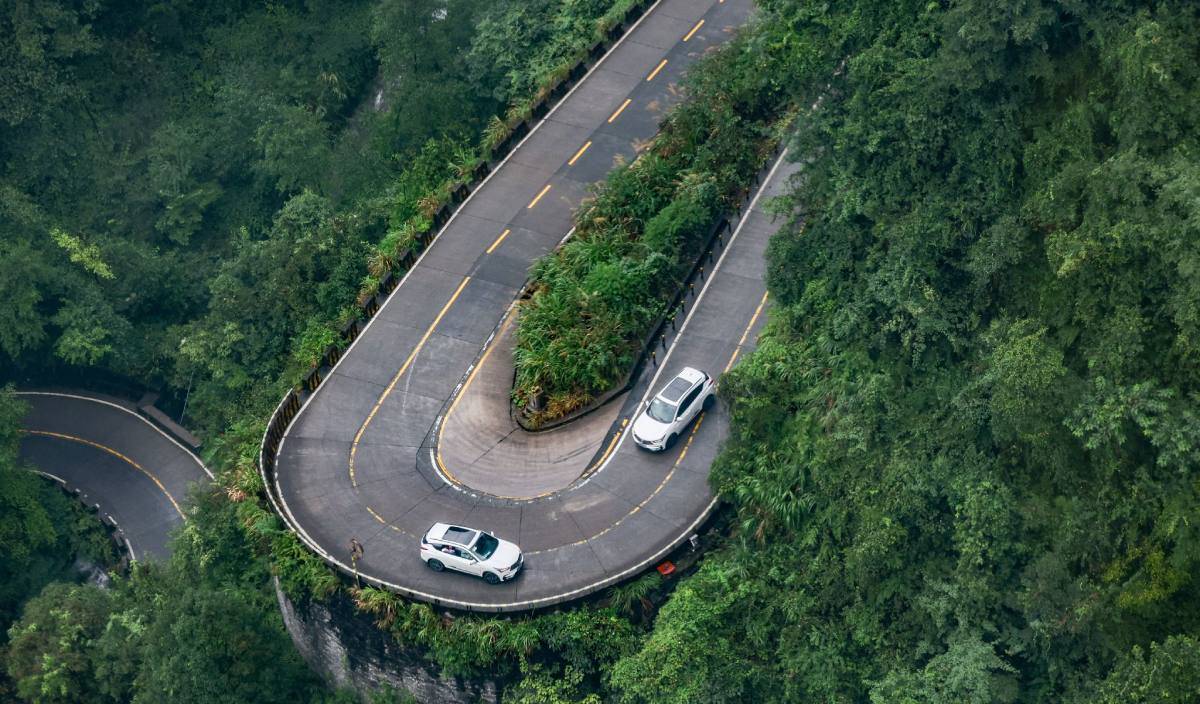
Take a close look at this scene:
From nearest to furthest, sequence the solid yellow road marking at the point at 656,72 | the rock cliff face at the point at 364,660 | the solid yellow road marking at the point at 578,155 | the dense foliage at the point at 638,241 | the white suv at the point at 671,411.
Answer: the rock cliff face at the point at 364,660, the white suv at the point at 671,411, the dense foliage at the point at 638,241, the solid yellow road marking at the point at 578,155, the solid yellow road marking at the point at 656,72

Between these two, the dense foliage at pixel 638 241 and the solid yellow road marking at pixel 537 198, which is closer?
the dense foliage at pixel 638 241

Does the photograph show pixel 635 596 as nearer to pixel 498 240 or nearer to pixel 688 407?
pixel 688 407

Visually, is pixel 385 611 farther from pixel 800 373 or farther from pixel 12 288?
pixel 12 288

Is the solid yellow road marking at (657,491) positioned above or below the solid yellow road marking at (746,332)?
below

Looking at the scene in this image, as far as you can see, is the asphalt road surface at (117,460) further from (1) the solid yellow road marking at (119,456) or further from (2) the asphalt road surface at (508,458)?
(2) the asphalt road surface at (508,458)

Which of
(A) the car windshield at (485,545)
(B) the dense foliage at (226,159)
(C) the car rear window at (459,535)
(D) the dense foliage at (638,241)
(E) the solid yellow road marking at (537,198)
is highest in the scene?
(B) the dense foliage at (226,159)

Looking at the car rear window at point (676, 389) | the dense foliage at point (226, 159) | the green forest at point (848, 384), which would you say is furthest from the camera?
the dense foliage at point (226, 159)

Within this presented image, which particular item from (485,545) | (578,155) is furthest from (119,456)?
(485,545)

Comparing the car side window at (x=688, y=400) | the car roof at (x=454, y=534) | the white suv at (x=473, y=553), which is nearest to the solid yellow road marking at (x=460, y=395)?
the car roof at (x=454, y=534)

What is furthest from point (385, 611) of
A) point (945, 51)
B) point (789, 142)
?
point (945, 51)

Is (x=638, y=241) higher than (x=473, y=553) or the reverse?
higher
